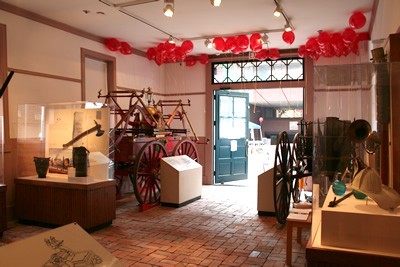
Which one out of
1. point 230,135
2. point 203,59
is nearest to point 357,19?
point 203,59

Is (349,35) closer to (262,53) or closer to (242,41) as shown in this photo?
(262,53)

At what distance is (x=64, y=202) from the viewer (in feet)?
15.6

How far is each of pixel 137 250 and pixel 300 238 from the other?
6.20 feet

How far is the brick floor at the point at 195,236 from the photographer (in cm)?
381

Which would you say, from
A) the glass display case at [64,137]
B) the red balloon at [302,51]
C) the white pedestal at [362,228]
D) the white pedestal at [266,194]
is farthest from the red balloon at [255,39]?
the white pedestal at [362,228]

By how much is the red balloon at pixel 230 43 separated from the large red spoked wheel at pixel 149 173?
7.51 ft

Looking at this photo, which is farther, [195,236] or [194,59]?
[194,59]

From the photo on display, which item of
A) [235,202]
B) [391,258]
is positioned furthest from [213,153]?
[391,258]

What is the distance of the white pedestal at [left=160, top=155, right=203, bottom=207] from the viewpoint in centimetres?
621

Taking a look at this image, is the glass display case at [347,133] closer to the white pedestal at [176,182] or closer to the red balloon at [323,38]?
the white pedestal at [176,182]

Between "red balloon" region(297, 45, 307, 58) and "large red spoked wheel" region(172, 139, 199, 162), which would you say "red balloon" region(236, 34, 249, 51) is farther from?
"large red spoked wheel" region(172, 139, 199, 162)

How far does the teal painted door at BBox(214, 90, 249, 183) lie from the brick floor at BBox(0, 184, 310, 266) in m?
2.41

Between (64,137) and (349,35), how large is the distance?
16.3 ft

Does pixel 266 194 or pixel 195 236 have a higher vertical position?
pixel 266 194
